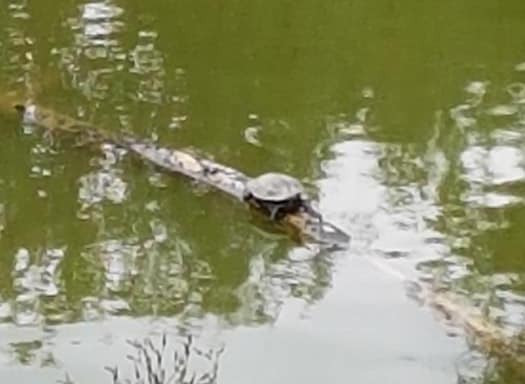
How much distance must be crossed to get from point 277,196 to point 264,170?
1.88ft

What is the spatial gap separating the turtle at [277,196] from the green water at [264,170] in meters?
0.09

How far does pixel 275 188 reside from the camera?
6.43 metres

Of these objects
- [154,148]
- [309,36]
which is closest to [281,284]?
[154,148]

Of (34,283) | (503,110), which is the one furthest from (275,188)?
(503,110)

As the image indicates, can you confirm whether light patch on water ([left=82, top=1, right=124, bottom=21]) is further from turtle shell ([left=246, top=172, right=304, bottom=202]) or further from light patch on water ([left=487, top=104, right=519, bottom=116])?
turtle shell ([left=246, top=172, right=304, bottom=202])

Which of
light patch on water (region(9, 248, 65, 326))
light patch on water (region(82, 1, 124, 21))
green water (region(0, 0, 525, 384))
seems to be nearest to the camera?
green water (region(0, 0, 525, 384))

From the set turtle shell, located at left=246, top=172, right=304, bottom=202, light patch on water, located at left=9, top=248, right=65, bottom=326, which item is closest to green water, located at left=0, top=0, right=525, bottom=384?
light patch on water, located at left=9, top=248, right=65, bottom=326

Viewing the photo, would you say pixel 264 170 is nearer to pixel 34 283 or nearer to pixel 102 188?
pixel 102 188

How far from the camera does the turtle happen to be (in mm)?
6375

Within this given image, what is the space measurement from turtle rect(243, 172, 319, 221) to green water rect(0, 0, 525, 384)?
0.30 ft

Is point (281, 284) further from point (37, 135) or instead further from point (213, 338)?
point (37, 135)

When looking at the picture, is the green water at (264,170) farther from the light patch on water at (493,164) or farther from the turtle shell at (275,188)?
the turtle shell at (275,188)

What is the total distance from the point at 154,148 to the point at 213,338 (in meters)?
1.70

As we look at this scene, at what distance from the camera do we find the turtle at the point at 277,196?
6375 mm
